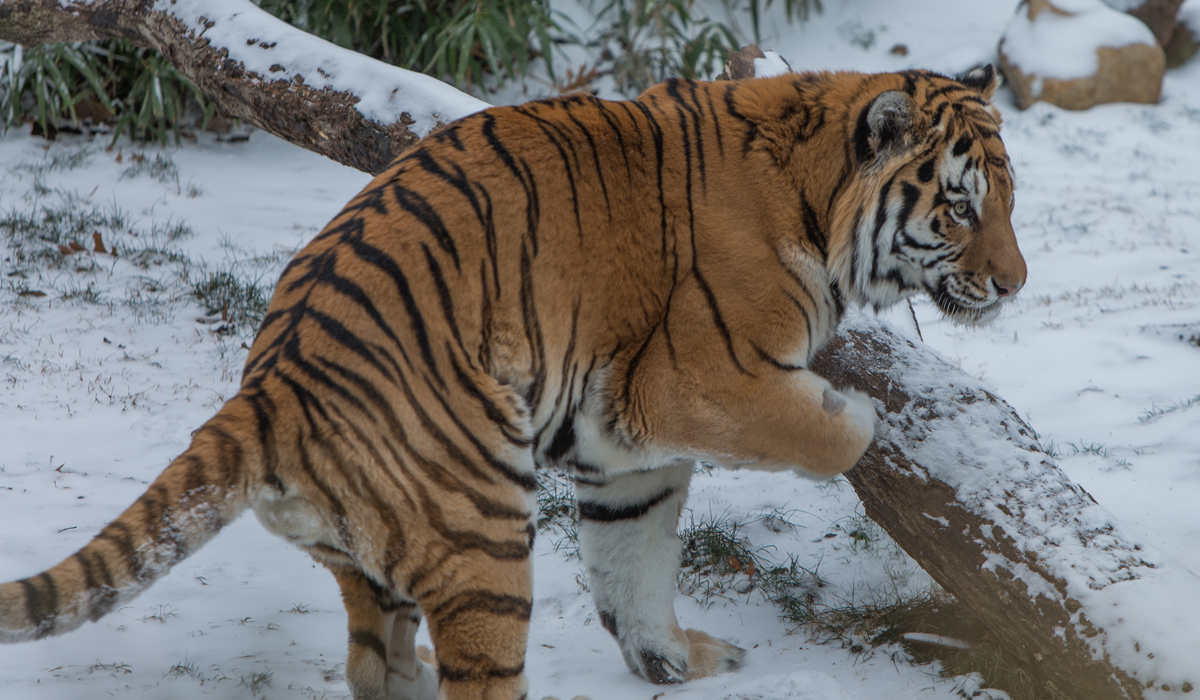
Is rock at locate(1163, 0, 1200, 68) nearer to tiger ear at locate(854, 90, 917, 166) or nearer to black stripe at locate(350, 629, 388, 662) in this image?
tiger ear at locate(854, 90, 917, 166)

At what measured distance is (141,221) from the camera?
569cm

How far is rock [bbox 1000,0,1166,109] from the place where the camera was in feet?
25.8

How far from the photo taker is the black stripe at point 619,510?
2.67m

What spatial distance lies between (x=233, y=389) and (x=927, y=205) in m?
2.93

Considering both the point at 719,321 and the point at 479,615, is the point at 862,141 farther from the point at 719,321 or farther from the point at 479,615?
the point at 479,615

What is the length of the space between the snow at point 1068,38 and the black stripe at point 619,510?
675 cm

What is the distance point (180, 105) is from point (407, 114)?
450cm

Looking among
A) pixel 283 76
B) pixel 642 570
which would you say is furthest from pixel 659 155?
pixel 283 76

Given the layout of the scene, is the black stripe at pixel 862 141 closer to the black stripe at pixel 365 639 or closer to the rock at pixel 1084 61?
the black stripe at pixel 365 639

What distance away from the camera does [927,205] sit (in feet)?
7.64

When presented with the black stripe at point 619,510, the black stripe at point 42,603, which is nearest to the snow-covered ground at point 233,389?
the black stripe at point 619,510

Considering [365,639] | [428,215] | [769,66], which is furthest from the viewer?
[769,66]

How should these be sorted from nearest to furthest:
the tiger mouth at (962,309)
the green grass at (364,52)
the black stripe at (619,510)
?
the tiger mouth at (962,309)
the black stripe at (619,510)
the green grass at (364,52)

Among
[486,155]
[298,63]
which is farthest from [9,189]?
[486,155]
